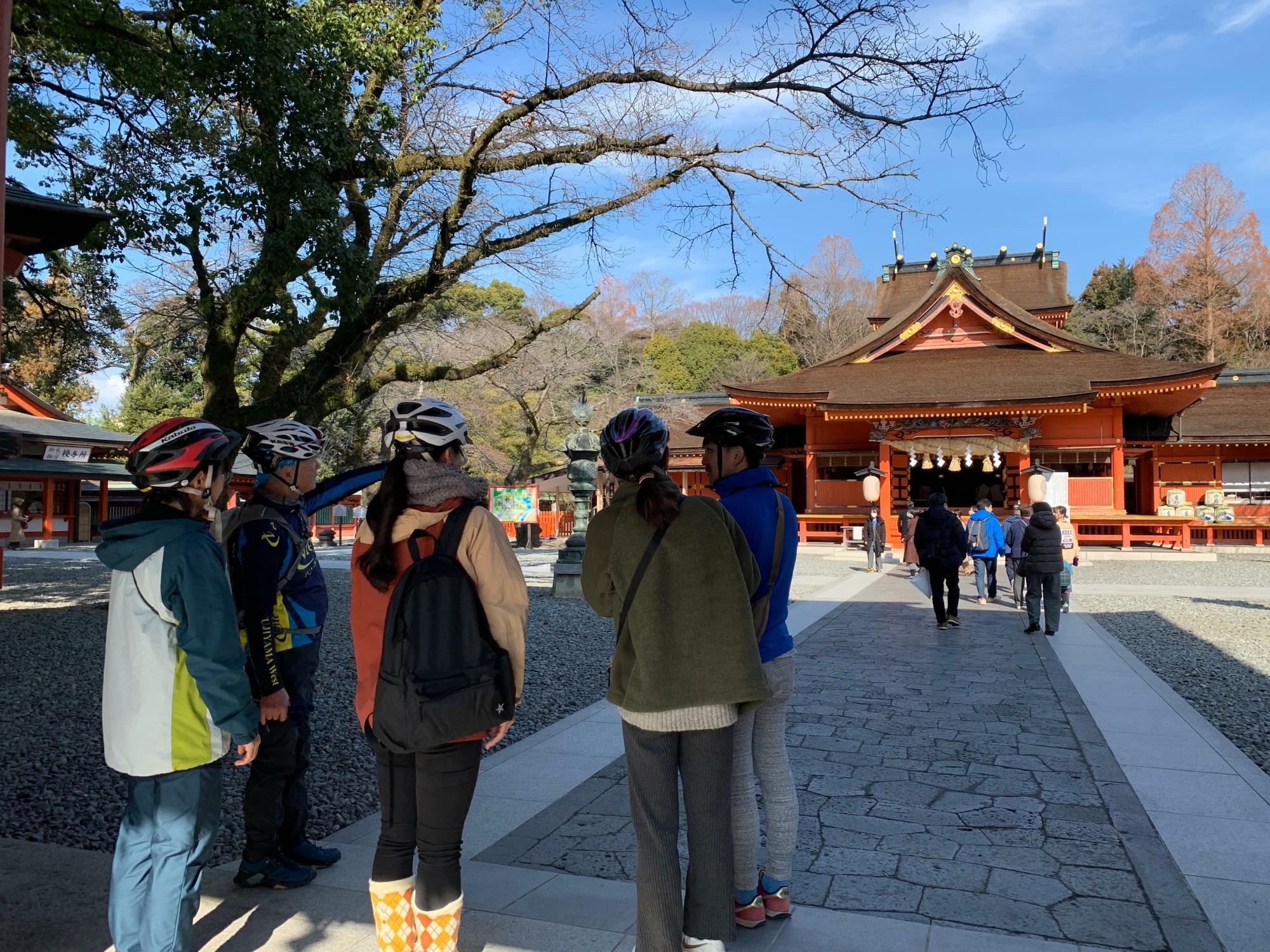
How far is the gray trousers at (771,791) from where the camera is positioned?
2.84m

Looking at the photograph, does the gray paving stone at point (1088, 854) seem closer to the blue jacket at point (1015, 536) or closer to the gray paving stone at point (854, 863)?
the gray paving stone at point (854, 863)

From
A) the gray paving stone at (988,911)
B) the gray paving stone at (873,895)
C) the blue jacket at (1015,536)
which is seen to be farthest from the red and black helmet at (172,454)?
the blue jacket at (1015,536)

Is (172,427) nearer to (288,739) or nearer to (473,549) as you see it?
(473,549)

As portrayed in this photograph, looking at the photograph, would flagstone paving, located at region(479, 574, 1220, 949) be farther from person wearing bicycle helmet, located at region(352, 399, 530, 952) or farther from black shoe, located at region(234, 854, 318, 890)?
person wearing bicycle helmet, located at region(352, 399, 530, 952)

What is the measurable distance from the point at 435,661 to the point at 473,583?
0.79 feet

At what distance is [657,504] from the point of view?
95.0 inches

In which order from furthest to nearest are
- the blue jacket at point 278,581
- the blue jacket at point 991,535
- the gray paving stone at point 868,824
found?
the blue jacket at point 991,535, the gray paving stone at point 868,824, the blue jacket at point 278,581

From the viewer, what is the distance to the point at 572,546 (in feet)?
43.3

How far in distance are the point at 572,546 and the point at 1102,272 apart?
42675 mm

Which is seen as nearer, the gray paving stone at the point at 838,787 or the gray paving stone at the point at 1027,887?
the gray paving stone at the point at 1027,887

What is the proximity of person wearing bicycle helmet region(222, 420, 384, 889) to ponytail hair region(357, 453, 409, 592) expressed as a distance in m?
0.48

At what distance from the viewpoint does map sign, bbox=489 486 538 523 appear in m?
23.2

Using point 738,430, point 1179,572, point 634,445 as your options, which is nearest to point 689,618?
point 634,445

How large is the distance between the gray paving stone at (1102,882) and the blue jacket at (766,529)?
4.89ft
